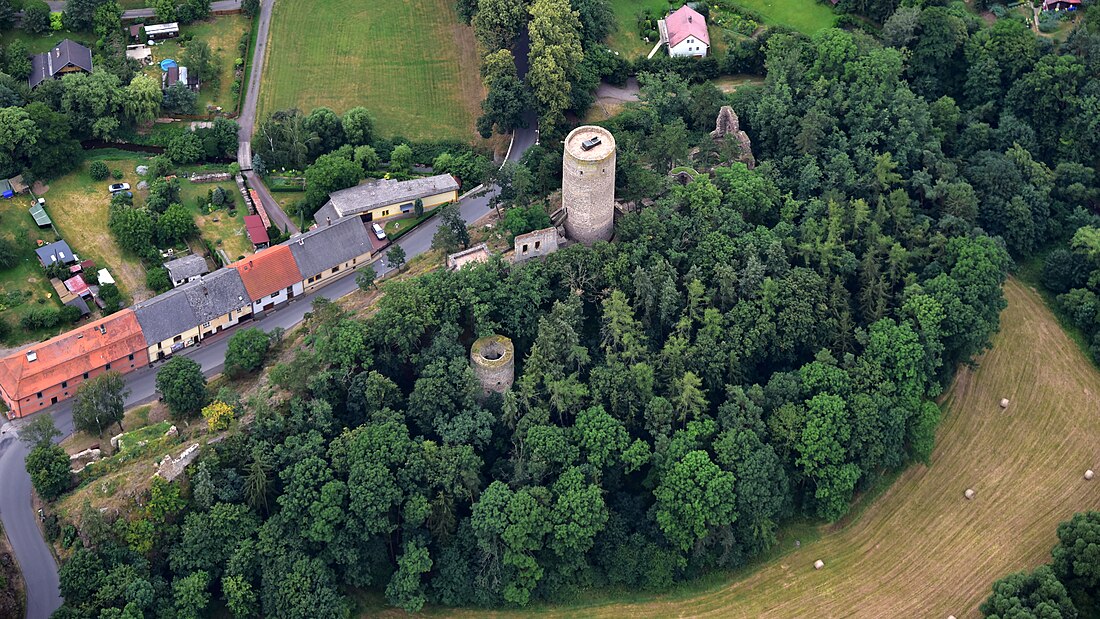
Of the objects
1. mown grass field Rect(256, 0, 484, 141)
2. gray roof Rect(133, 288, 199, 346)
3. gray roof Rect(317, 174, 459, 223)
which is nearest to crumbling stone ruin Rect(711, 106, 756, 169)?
mown grass field Rect(256, 0, 484, 141)

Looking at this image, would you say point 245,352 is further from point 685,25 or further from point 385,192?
point 685,25

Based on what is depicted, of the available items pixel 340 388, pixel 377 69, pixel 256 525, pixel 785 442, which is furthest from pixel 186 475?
pixel 377 69

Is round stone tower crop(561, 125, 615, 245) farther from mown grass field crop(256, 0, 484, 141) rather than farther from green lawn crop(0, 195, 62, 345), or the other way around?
green lawn crop(0, 195, 62, 345)

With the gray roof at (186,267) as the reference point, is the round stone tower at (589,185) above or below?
above

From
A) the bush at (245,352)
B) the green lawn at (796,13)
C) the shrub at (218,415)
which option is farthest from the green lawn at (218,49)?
the green lawn at (796,13)

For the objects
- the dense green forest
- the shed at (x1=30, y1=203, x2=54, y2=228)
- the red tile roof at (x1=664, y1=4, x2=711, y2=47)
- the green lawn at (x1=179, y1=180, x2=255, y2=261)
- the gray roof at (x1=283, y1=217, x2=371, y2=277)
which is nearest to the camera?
the dense green forest

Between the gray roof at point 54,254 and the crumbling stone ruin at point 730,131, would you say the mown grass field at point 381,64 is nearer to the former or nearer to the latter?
the crumbling stone ruin at point 730,131

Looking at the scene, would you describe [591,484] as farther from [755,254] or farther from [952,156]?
[952,156]
